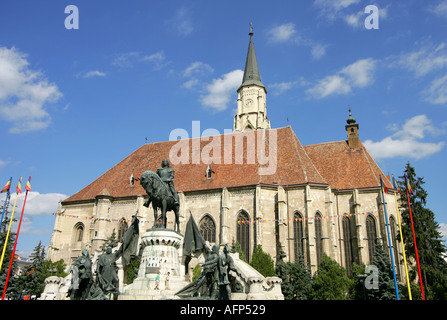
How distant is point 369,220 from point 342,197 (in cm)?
294

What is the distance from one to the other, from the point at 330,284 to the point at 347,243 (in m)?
7.66

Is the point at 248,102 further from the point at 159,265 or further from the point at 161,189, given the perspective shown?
the point at 159,265

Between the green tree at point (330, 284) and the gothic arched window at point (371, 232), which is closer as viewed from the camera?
the green tree at point (330, 284)

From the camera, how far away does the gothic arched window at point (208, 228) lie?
31.3m

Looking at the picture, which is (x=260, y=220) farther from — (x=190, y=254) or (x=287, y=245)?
(x=190, y=254)

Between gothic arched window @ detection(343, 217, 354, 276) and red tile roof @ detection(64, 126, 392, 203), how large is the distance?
327cm

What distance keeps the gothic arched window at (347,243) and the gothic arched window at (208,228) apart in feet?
36.5

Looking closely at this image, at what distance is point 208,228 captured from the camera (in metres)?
31.7

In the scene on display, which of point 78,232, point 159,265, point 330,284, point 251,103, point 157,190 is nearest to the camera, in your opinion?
point 159,265

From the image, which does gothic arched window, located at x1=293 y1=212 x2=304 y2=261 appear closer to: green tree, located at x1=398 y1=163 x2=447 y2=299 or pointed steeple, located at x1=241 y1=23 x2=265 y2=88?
green tree, located at x1=398 y1=163 x2=447 y2=299

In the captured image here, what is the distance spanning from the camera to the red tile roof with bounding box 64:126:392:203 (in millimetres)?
31609

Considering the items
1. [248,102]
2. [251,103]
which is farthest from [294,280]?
[248,102]

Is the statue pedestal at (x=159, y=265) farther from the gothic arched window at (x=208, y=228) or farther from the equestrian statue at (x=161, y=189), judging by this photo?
the gothic arched window at (x=208, y=228)

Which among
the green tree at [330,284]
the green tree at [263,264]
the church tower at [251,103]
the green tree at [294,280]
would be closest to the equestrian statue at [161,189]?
the green tree at [263,264]
